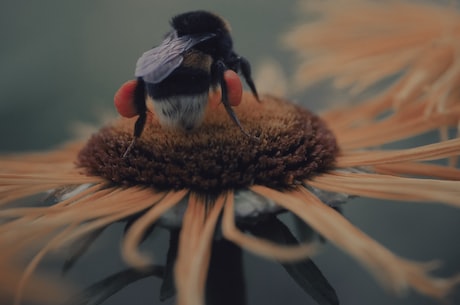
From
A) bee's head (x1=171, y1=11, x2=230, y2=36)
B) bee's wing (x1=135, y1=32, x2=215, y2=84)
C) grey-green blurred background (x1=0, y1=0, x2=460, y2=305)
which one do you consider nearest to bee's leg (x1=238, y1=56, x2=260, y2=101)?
bee's head (x1=171, y1=11, x2=230, y2=36)

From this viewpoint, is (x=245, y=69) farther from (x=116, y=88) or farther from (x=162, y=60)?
(x=116, y=88)

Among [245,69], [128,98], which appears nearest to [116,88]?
[245,69]

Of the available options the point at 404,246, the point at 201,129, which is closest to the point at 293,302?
the point at 404,246

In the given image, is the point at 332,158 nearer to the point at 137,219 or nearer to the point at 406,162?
the point at 406,162

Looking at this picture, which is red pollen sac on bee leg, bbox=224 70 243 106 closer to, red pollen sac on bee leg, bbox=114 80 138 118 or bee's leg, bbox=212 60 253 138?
bee's leg, bbox=212 60 253 138

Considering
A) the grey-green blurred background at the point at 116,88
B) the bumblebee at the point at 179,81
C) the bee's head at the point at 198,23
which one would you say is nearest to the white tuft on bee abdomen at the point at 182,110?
the bumblebee at the point at 179,81
